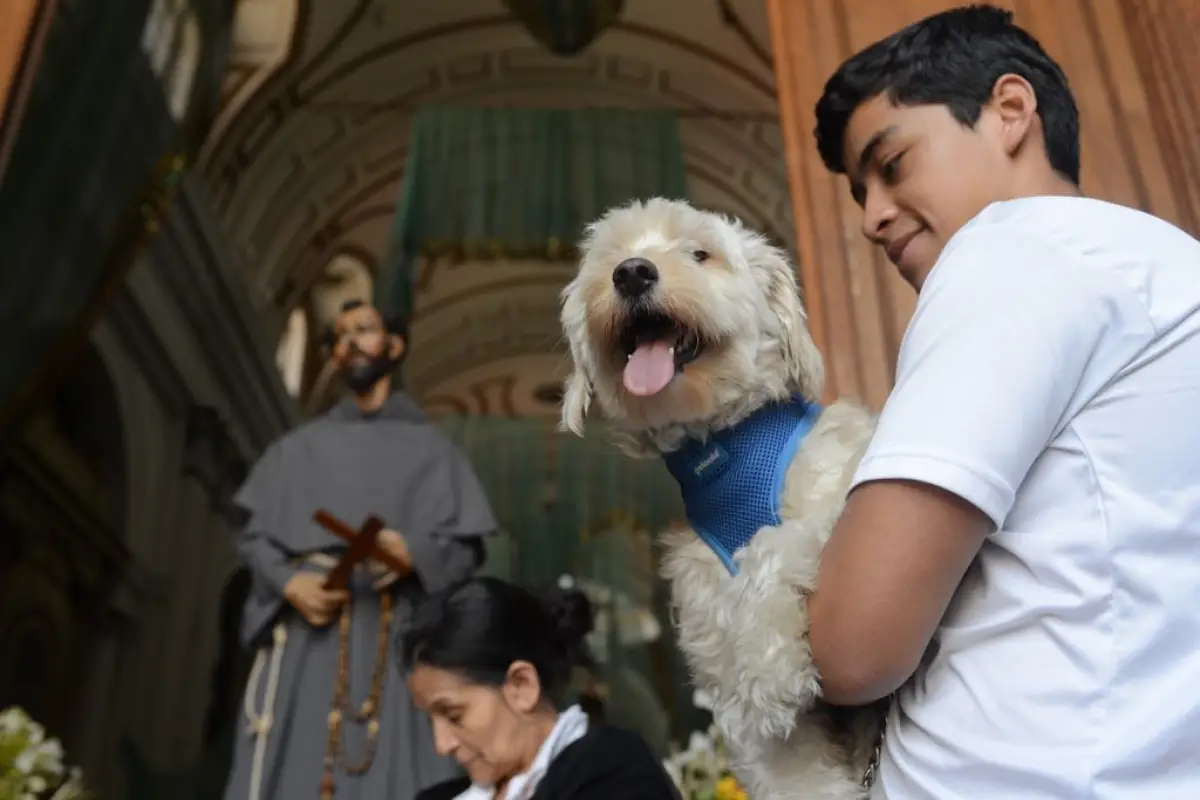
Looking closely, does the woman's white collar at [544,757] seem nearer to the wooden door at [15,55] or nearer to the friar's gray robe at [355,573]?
the friar's gray robe at [355,573]

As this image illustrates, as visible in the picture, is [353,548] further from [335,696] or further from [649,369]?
[649,369]

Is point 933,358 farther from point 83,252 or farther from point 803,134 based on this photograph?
point 83,252

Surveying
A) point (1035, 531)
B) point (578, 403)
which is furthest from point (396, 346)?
point (1035, 531)

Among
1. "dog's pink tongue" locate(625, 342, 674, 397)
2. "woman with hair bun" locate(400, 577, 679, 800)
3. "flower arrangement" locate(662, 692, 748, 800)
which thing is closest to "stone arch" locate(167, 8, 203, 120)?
"woman with hair bun" locate(400, 577, 679, 800)

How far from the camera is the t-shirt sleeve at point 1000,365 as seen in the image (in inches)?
28.0

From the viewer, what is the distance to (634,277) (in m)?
1.03

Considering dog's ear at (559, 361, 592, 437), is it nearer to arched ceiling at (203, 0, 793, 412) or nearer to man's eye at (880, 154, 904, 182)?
man's eye at (880, 154, 904, 182)

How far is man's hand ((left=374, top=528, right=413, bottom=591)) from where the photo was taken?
2.54 metres

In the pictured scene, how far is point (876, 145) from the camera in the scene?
3.36ft

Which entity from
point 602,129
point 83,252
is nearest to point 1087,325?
point 83,252

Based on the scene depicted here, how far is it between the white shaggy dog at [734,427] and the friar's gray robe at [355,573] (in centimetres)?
162

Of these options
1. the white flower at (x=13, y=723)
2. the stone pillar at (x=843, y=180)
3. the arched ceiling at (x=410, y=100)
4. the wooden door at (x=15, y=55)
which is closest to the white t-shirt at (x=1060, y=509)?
the stone pillar at (x=843, y=180)

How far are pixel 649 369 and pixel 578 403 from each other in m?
0.14

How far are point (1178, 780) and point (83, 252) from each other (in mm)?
3863
